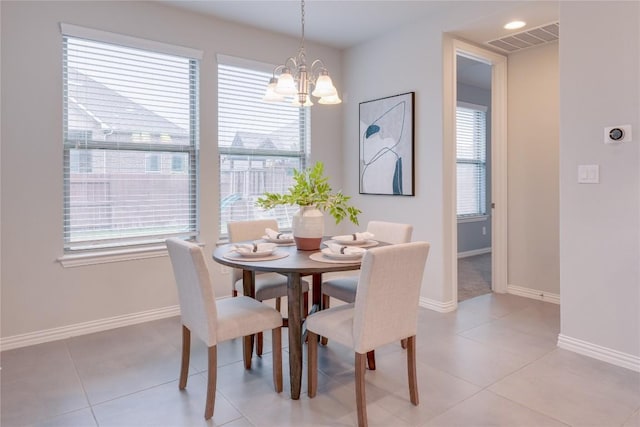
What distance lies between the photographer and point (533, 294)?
160 inches

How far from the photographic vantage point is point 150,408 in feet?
6.97

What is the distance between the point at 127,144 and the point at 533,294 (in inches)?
154

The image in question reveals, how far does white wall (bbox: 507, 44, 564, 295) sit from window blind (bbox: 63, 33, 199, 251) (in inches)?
121

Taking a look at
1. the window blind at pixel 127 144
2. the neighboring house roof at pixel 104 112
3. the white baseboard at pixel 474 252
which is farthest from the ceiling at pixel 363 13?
the white baseboard at pixel 474 252

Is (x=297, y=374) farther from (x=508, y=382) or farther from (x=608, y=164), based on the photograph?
(x=608, y=164)

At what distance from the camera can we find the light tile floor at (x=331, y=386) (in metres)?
2.03

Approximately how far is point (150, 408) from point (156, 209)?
1.81 metres

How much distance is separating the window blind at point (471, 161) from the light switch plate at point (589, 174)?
11.2 ft

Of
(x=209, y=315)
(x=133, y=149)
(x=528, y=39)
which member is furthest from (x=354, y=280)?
(x=528, y=39)

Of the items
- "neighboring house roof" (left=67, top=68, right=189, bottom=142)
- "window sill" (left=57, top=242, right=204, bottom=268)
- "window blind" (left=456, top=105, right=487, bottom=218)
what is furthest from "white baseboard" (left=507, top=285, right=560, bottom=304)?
"neighboring house roof" (left=67, top=68, right=189, bottom=142)

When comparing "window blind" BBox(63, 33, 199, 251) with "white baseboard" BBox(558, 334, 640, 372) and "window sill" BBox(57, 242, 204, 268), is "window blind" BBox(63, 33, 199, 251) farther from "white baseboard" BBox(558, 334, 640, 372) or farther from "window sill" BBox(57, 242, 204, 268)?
"white baseboard" BBox(558, 334, 640, 372)

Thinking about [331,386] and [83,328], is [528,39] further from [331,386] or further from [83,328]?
[83,328]

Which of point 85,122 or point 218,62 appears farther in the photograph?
point 218,62

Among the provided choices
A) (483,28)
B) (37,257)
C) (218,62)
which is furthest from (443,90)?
(37,257)
